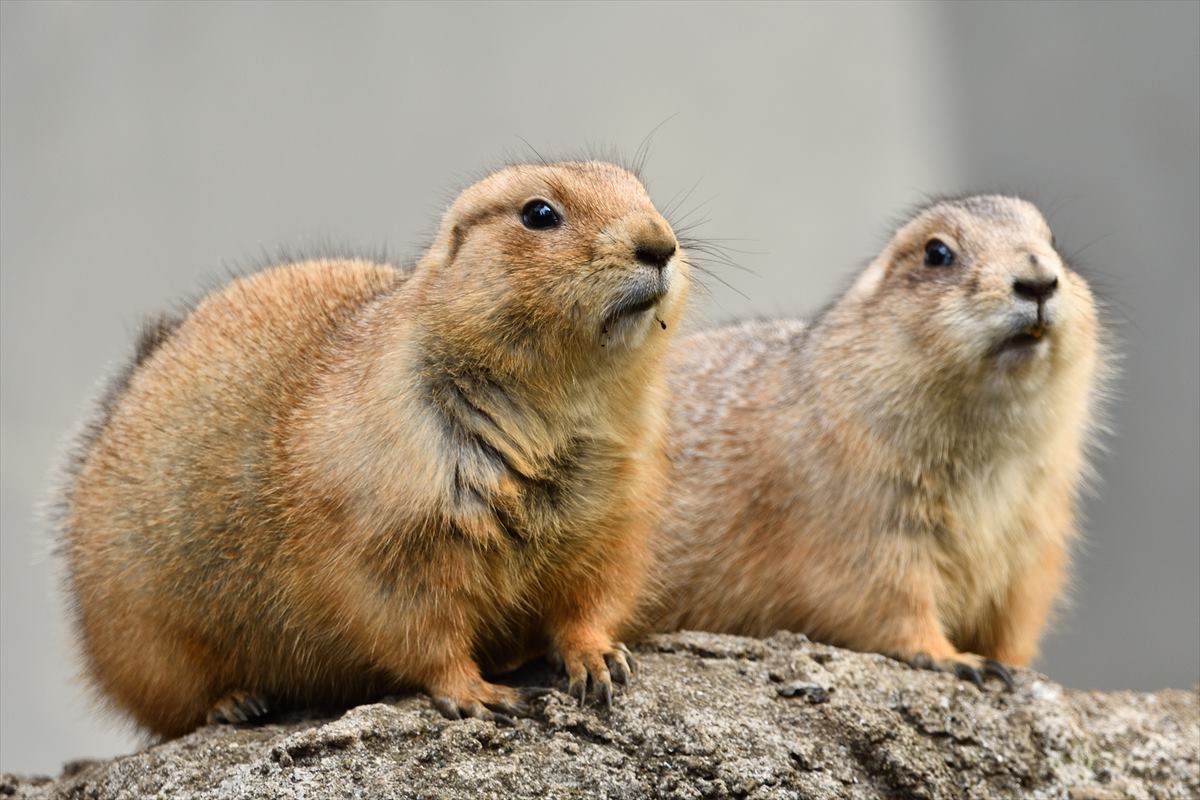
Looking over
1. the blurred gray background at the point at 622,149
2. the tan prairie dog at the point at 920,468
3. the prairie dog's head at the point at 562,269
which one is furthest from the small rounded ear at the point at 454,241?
the blurred gray background at the point at 622,149

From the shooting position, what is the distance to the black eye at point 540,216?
3.37 m

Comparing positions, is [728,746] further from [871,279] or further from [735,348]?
[735,348]

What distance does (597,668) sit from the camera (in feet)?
11.5

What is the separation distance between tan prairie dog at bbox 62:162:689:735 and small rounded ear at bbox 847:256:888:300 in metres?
1.21

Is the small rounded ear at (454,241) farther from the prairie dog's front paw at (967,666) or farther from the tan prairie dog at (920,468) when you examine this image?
the prairie dog's front paw at (967,666)

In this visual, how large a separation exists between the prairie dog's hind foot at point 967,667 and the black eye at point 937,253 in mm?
1168

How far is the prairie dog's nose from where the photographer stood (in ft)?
10.7

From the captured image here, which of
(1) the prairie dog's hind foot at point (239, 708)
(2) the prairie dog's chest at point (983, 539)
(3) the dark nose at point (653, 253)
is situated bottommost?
(1) the prairie dog's hind foot at point (239, 708)

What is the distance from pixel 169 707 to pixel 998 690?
7.29 ft

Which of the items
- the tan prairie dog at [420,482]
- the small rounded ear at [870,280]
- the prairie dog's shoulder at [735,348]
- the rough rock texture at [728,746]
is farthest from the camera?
the prairie dog's shoulder at [735,348]

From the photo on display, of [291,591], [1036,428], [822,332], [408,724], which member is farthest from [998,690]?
[291,591]

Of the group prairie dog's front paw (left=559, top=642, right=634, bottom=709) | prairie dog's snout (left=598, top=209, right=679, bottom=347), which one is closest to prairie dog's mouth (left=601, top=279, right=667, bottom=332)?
prairie dog's snout (left=598, top=209, right=679, bottom=347)

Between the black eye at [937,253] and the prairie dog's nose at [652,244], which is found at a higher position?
the prairie dog's nose at [652,244]

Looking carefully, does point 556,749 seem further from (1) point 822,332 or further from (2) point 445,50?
(2) point 445,50
